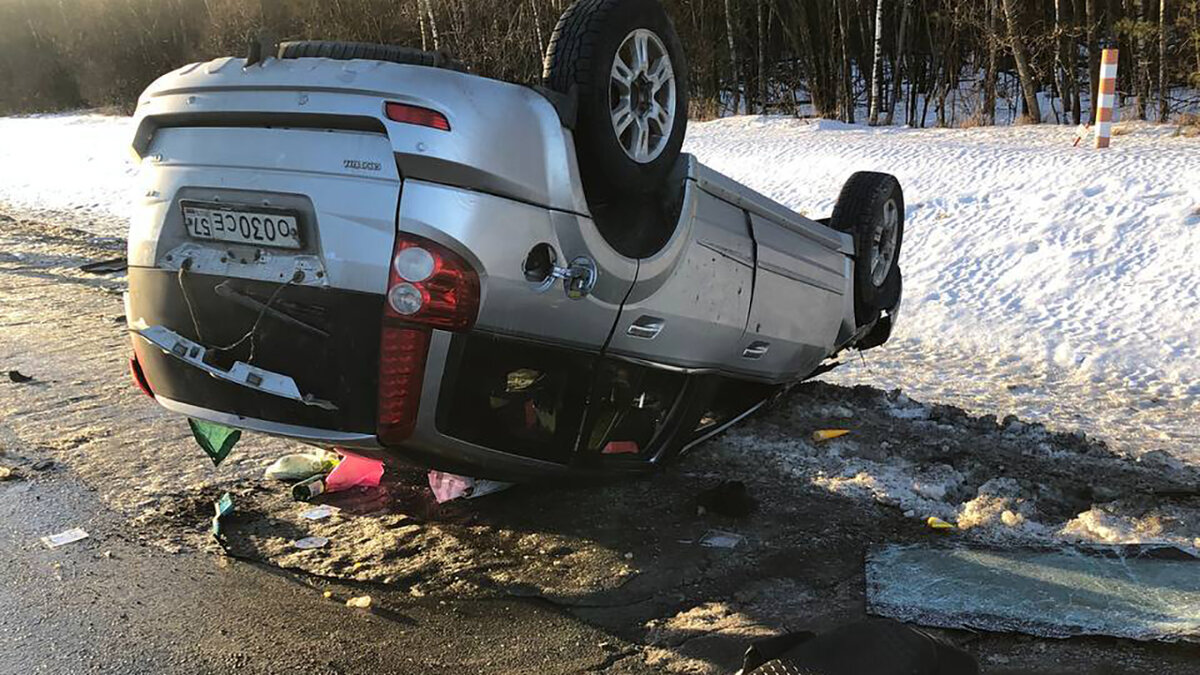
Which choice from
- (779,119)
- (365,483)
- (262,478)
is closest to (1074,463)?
(365,483)

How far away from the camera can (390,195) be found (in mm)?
2857

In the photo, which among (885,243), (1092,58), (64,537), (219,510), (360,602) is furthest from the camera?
(1092,58)

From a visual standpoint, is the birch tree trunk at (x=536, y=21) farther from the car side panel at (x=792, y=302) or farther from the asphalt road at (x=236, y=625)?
the asphalt road at (x=236, y=625)

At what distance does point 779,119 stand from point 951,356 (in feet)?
36.2

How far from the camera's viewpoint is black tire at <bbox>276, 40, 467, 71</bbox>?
3.07 meters

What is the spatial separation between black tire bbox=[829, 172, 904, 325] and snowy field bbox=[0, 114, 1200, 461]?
3.19 ft

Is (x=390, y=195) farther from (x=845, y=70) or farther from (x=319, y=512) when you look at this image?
(x=845, y=70)

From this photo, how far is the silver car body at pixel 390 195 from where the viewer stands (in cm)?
288

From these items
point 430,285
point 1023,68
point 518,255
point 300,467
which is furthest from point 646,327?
point 1023,68

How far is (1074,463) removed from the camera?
461 cm

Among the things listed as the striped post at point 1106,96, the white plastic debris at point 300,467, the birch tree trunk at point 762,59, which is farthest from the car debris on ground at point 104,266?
the birch tree trunk at point 762,59

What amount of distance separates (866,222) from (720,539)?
203 centimetres

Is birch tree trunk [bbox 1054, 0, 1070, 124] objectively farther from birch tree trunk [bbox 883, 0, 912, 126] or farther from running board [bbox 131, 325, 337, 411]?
running board [bbox 131, 325, 337, 411]

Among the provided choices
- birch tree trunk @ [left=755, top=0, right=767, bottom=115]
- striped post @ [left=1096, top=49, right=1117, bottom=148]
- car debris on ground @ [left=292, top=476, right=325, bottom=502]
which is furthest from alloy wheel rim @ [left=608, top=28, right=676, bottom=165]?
birch tree trunk @ [left=755, top=0, right=767, bottom=115]
